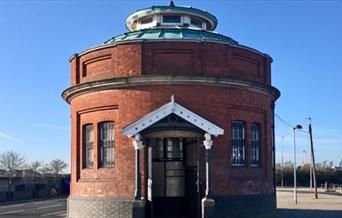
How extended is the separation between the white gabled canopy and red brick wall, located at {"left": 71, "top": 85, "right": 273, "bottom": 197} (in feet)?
4.73

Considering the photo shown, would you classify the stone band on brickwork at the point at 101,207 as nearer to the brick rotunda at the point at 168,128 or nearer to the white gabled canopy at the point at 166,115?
the brick rotunda at the point at 168,128

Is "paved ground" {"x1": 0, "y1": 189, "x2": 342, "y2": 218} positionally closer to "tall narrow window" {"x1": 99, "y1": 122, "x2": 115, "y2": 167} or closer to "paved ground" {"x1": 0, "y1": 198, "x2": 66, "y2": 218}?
"paved ground" {"x1": 0, "y1": 198, "x2": 66, "y2": 218}

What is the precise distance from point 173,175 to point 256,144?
4163 mm

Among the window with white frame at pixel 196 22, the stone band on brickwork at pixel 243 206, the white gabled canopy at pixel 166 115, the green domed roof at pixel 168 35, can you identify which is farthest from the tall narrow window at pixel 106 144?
the window with white frame at pixel 196 22

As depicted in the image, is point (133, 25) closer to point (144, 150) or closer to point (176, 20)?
point (176, 20)

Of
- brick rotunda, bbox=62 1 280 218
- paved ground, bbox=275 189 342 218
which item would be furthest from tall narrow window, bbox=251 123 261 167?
paved ground, bbox=275 189 342 218

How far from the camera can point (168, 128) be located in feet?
64.5

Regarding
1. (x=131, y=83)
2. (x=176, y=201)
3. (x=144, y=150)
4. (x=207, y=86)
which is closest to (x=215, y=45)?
(x=207, y=86)

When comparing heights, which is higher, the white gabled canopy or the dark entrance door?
the white gabled canopy

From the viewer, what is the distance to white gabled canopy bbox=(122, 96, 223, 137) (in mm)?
19500

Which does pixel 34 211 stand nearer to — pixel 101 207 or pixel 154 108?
pixel 101 207

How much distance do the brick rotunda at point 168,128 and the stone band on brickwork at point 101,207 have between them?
0.04m

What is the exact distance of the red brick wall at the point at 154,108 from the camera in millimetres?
21125

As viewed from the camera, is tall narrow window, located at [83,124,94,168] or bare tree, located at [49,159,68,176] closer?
tall narrow window, located at [83,124,94,168]
